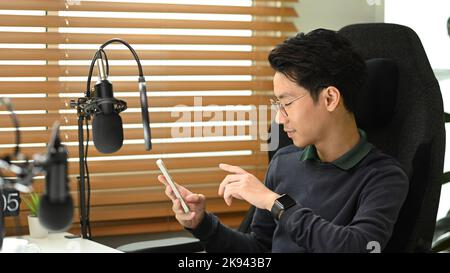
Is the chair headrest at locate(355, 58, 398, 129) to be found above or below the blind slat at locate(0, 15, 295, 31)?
below

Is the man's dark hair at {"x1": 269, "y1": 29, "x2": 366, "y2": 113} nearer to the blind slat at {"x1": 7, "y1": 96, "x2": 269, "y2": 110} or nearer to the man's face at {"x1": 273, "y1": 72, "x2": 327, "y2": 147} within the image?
the man's face at {"x1": 273, "y1": 72, "x2": 327, "y2": 147}

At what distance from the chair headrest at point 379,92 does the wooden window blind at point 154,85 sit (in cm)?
105

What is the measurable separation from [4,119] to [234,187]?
3.94ft

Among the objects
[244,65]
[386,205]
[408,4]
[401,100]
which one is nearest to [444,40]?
[408,4]

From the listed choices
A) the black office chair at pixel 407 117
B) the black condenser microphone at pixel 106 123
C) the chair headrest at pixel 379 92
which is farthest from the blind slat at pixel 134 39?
the black condenser microphone at pixel 106 123

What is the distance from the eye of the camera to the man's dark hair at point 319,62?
137 cm

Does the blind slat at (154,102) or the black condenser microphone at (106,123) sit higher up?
the black condenser microphone at (106,123)

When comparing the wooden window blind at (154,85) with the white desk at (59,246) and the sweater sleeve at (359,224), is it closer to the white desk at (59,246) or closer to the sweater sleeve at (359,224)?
the white desk at (59,246)

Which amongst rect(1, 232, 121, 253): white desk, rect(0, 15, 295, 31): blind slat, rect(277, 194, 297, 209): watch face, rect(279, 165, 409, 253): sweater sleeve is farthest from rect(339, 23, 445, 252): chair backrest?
rect(0, 15, 295, 31): blind slat

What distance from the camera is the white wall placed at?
2611mm

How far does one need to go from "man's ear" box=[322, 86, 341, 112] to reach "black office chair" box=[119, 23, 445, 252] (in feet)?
0.39

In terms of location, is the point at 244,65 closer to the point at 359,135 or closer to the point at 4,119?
the point at 4,119

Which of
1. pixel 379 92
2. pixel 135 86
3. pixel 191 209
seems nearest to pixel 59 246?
pixel 191 209
